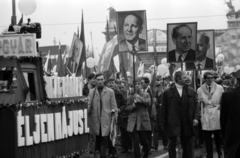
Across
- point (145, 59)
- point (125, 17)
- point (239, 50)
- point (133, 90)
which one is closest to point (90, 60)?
point (125, 17)

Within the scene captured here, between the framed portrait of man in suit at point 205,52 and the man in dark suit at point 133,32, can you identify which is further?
the framed portrait of man in suit at point 205,52

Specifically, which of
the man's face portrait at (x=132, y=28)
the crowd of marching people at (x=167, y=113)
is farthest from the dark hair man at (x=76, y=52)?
the crowd of marching people at (x=167, y=113)

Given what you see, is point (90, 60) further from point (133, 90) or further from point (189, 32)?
point (133, 90)

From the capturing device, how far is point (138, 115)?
14266mm

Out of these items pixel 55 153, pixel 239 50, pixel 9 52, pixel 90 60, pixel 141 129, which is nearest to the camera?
pixel 9 52

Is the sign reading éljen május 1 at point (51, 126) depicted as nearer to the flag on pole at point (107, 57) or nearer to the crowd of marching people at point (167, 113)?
the crowd of marching people at point (167, 113)

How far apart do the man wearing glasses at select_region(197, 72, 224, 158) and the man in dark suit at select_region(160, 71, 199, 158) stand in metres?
1.13

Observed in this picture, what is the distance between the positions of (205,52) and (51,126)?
8.81 m

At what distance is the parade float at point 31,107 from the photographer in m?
11.3

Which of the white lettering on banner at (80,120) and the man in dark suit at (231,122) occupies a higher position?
the man in dark suit at (231,122)

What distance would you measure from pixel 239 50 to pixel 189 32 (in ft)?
267

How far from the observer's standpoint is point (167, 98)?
40.5 ft

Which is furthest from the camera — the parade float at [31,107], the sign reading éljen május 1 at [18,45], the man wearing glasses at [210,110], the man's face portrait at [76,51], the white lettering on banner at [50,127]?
the man's face portrait at [76,51]

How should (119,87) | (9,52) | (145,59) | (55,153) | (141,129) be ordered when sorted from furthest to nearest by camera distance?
(145,59) → (119,87) → (141,129) → (55,153) → (9,52)
